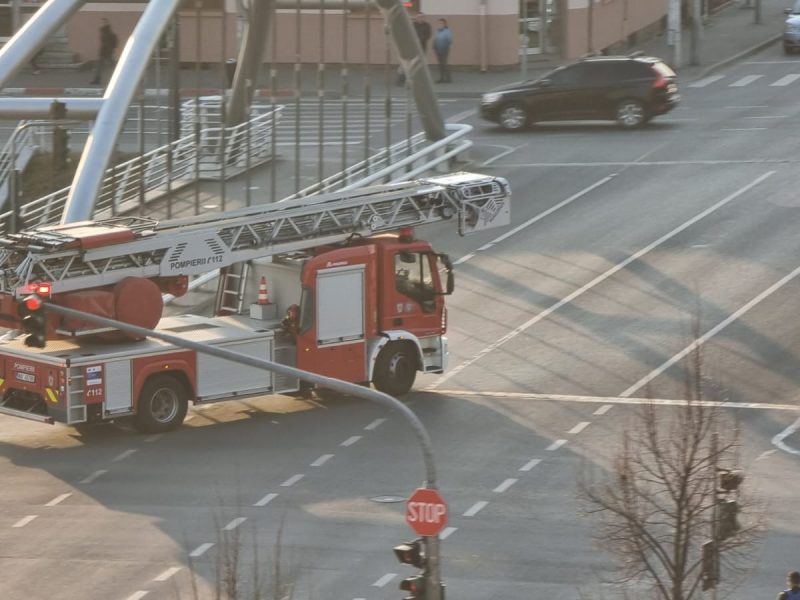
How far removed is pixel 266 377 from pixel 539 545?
773 centimetres

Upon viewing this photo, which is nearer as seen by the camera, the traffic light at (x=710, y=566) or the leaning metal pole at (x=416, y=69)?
the traffic light at (x=710, y=566)

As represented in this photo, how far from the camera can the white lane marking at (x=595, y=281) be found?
31.6 metres

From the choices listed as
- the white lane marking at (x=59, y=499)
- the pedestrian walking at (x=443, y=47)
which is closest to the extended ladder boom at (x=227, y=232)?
the white lane marking at (x=59, y=499)

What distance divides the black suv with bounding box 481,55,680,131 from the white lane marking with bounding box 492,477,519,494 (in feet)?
81.0

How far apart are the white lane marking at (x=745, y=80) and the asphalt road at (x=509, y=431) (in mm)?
10260

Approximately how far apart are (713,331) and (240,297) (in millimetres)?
8386

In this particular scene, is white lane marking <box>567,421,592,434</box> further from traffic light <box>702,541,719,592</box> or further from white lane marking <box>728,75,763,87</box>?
white lane marking <box>728,75,763,87</box>

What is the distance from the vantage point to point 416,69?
43875 millimetres

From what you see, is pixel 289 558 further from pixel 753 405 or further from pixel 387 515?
pixel 753 405

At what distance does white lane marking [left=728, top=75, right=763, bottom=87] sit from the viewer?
55.0m

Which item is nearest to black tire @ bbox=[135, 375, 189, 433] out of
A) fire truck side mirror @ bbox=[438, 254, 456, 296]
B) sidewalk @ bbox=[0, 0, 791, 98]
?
fire truck side mirror @ bbox=[438, 254, 456, 296]

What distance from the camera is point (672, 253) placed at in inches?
1442

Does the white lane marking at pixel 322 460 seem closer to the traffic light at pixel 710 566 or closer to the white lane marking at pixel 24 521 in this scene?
the white lane marking at pixel 24 521

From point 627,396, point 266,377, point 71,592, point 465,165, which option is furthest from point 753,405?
point 465,165
